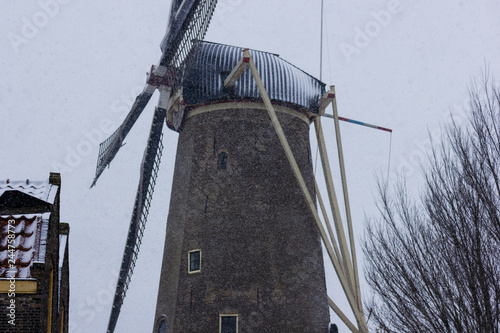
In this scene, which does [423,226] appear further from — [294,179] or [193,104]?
[193,104]

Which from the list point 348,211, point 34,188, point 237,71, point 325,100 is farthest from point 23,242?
point 325,100

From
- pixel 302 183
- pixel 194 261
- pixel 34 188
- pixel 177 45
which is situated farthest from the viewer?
pixel 177 45

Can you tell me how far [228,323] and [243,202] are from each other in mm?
2613

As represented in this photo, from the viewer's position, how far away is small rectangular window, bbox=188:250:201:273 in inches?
609

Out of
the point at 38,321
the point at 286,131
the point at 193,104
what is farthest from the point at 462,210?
the point at 193,104

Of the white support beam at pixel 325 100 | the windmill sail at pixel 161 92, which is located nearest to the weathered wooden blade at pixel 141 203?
the windmill sail at pixel 161 92

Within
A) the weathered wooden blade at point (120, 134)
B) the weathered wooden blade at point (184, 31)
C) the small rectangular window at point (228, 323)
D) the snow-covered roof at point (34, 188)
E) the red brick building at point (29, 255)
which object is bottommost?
the small rectangular window at point (228, 323)

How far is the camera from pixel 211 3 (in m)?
16.5

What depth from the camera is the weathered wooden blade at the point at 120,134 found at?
62.1ft

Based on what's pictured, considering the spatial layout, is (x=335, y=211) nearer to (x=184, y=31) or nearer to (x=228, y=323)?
(x=228, y=323)

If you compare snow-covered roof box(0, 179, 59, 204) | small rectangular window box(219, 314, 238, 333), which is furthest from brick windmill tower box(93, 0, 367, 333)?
snow-covered roof box(0, 179, 59, 204)

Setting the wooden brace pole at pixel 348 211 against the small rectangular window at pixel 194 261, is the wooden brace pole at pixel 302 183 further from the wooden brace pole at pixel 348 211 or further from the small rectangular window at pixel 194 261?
the small rectangular window at pixel 194 261

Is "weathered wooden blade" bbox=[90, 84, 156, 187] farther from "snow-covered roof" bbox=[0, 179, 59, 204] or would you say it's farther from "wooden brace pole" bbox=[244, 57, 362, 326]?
"snow-covered roof" bbox=[0, 179, 59, 204]

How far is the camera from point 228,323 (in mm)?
14875
